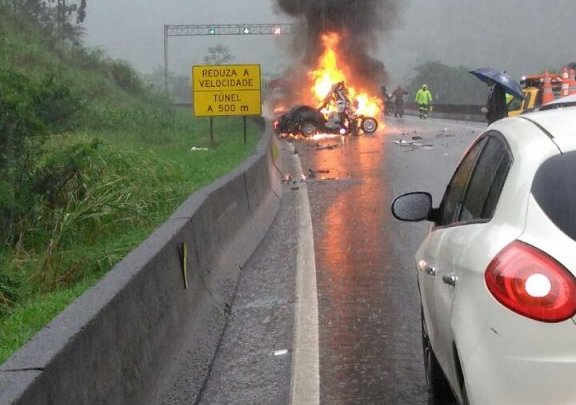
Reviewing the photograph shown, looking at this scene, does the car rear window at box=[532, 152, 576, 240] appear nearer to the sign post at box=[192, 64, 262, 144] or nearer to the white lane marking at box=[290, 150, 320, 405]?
the white lane marking at box=[290, 150, 320, 405]

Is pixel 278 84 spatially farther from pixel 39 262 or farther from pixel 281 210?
pixel 39 262

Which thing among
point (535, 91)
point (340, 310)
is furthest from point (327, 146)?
point (340, 310)

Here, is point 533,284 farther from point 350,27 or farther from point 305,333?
point 350,27

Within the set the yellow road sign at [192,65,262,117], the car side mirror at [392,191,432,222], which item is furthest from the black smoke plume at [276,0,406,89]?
the car side mirror at [392,191,432,222]

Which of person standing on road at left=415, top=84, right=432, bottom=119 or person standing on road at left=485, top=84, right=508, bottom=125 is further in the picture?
person standing on road at left=415, top=84, right=432, bottom=119

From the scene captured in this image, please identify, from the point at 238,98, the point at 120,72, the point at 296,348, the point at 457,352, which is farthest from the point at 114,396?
the point at 120,72

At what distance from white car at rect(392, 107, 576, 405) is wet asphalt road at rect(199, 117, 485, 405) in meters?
1.34

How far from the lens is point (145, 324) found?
4.65 m

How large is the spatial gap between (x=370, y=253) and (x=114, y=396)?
17.9 ft

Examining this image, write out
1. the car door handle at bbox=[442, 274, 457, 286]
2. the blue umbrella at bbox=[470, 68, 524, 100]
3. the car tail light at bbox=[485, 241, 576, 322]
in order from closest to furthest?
1. the car tail light at bbox=[485, 241, 576, 322]
2. the car door handle at bbox=[442, 274, 457, 286]
3. the blue umbrella at bbox=[470, 68, 524, 100]

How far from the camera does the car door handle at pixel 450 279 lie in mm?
3463

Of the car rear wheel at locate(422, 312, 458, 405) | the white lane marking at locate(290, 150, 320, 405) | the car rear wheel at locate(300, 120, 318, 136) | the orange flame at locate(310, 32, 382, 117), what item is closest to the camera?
the car rear wheel at locate(422, 312, 458, 405)

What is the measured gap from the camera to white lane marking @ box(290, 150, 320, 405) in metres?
4.85

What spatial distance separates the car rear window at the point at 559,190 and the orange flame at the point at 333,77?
30517 mm
